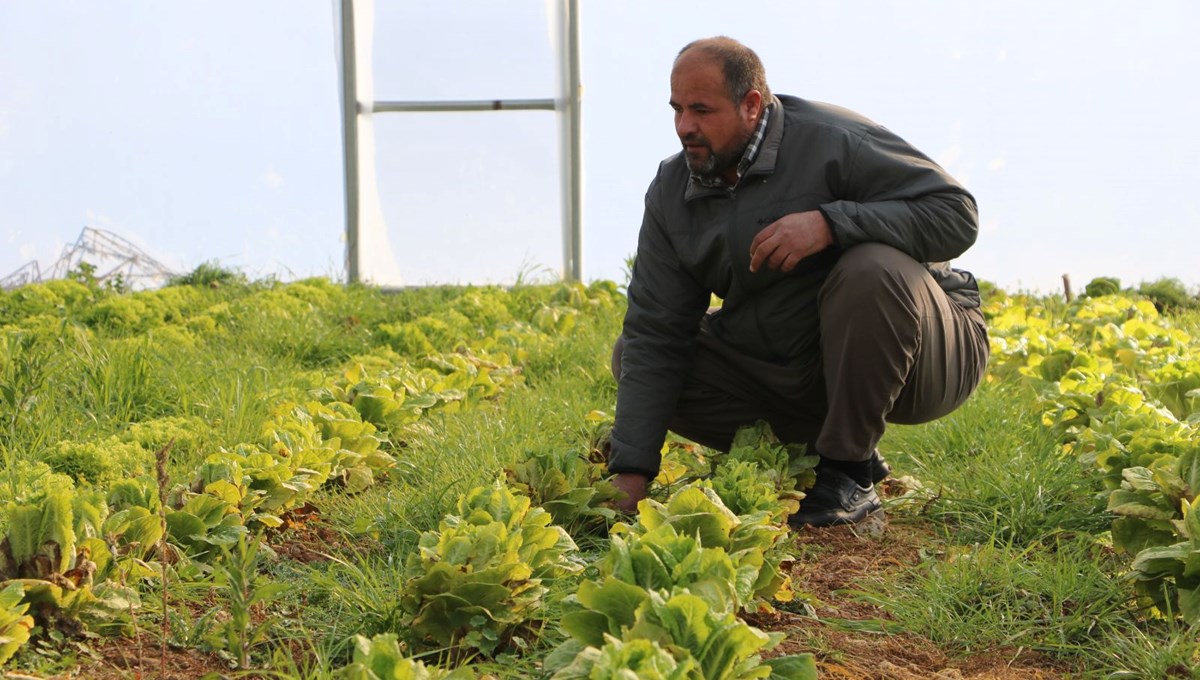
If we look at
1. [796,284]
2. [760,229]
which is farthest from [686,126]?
[796,284]

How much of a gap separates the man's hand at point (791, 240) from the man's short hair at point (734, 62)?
1.19ft

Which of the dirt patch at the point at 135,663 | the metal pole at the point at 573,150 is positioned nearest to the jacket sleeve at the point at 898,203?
the dirt patch at the point at 135,663

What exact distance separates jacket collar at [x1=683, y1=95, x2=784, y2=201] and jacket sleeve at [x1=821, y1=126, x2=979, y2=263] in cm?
16

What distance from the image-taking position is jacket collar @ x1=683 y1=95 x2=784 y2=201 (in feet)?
10.9

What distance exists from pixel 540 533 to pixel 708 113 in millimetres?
1264

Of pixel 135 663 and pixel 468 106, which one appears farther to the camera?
pixel 468 106

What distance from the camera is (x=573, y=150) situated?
812cm

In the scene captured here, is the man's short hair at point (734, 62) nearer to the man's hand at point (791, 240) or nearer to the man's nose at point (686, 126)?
the man's nose at point (686, 126)

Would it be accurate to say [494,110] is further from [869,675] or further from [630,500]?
[869,675]

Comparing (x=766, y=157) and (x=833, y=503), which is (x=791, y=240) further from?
(x=833, y=503)

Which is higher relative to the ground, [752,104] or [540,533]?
[752,104]

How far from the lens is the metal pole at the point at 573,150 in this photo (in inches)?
318

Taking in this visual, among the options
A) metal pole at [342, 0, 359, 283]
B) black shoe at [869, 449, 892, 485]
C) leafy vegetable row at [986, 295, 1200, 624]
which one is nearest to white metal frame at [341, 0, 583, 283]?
metal pole at [342, 0, 359, 283]

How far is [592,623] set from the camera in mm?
2135
